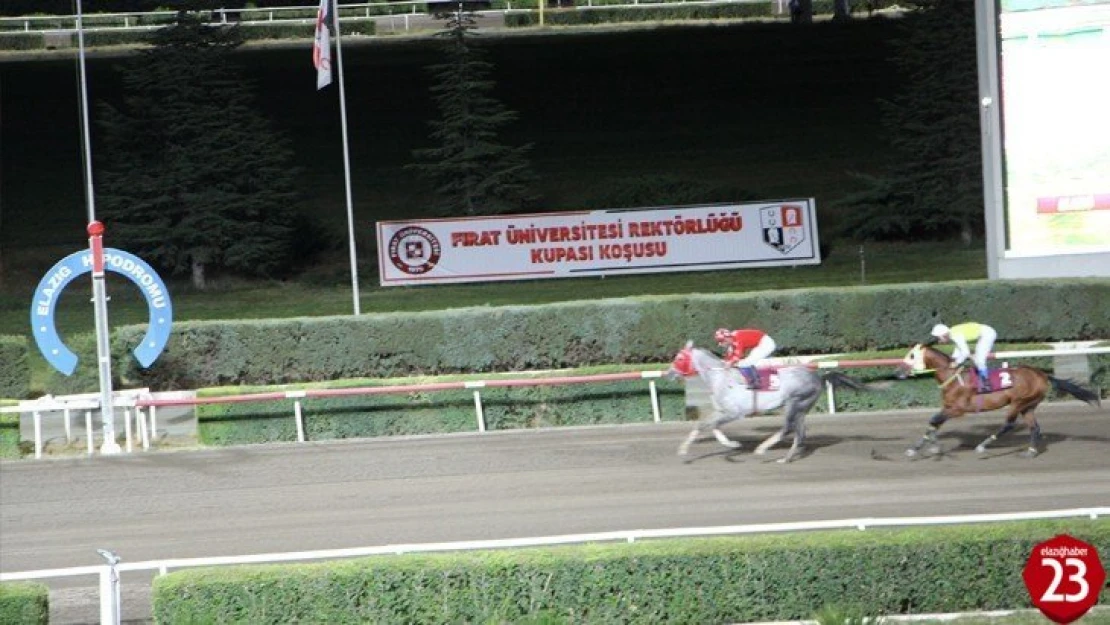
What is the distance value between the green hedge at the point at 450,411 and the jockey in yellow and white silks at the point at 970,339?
136 inches

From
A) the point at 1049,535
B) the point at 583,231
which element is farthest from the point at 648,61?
the point at 1049,535

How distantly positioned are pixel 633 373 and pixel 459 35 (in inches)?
518

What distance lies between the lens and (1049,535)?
956 cm

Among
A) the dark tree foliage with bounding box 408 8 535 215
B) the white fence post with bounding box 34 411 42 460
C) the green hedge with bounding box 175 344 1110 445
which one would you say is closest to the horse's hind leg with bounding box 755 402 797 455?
the green hedge with bounding box 175 344 1110 445

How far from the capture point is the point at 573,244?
25.3 m

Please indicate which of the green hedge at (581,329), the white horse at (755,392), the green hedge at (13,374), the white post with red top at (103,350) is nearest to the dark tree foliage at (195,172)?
the green hedge at (581,329)

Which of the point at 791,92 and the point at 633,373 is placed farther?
the point at 791,92

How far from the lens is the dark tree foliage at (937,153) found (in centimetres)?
2853

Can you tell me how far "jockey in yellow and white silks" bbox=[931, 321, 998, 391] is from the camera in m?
13.8

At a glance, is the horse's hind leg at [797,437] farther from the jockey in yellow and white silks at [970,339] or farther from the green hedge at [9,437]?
the green hedge at [9,437]

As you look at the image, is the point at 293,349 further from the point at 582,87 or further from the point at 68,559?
the point at 582,87

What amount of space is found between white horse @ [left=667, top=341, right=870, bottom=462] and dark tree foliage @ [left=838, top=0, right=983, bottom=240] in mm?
14583

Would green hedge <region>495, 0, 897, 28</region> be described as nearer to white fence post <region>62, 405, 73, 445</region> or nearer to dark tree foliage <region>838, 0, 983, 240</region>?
dark tree foliage <region>838, 0, 983, 240</region>

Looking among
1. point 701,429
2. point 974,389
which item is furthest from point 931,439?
point 701,429
